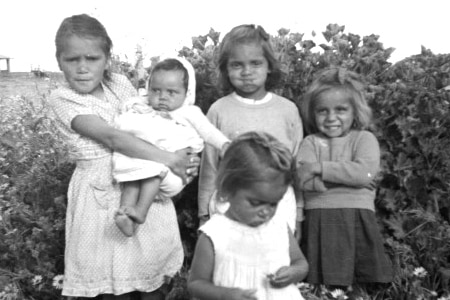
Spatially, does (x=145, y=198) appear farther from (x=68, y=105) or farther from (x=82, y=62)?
(x=82, y=62)

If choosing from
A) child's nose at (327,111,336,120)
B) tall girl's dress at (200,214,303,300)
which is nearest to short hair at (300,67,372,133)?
child's nose at (327,111,336,120)

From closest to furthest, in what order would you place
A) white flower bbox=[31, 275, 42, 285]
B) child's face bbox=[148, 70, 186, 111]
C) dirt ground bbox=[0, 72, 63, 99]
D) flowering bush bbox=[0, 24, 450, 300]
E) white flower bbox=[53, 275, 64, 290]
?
child's face bbox=[148, 70, 186, 111], flowering bush bbox=[0, 24, 450, 300], white flower bbox=[53, 275, 64, 290], white flower bbox=[31, 275, 42, 285], dirt ground bbox=[0, 72, 63, 99]

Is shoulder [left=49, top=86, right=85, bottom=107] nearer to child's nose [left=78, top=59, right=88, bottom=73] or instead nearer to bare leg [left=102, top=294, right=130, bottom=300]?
child's nose [left=78, top=59, right=88, bottom=73]

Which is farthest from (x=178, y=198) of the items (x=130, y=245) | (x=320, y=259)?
(x=320, y=259)

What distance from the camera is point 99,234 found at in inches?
138

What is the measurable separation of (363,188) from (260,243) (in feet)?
3.90

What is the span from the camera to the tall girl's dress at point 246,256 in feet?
8.53

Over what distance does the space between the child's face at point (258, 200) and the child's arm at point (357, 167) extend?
1.05 meters

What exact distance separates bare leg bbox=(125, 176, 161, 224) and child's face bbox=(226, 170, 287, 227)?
3.07 ft

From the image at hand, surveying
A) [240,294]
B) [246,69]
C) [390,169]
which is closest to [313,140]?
[246,69]

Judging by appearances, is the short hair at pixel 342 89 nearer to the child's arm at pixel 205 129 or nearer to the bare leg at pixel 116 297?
the child's arm at pixel 205 129

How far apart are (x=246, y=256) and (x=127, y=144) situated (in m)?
1.02

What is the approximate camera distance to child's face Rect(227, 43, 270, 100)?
361 centimetres

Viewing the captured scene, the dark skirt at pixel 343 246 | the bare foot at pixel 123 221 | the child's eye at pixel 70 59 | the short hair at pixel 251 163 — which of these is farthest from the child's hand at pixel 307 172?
the child's eye at pixel 70 59
